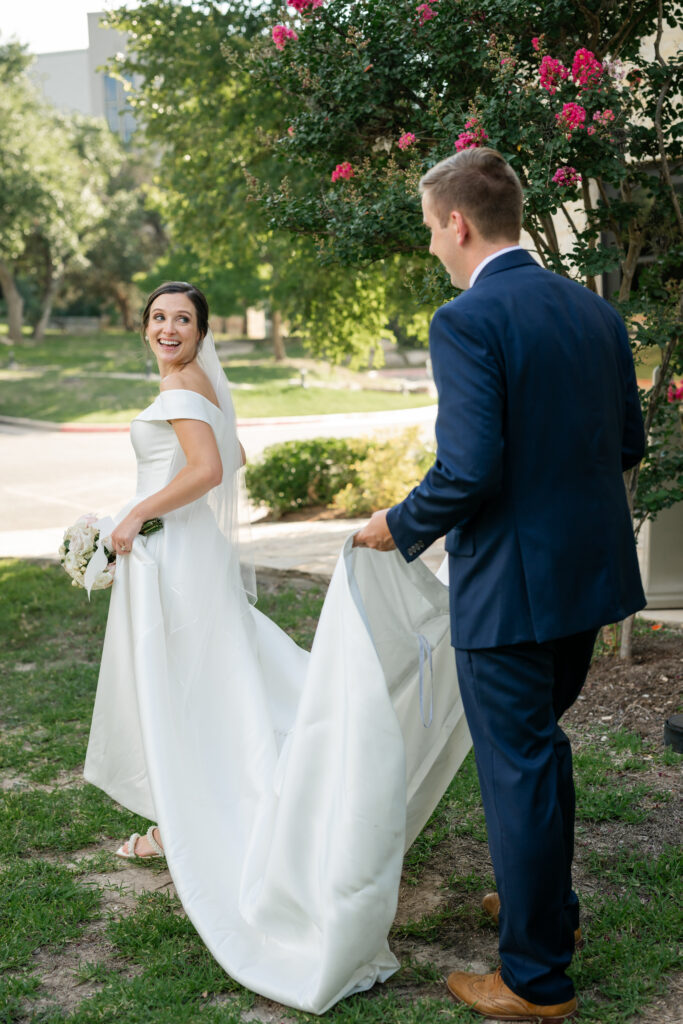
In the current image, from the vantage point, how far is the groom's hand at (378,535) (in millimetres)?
2787

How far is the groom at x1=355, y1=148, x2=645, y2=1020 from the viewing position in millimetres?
2525

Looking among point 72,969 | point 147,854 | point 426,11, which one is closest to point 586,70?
point 426,11

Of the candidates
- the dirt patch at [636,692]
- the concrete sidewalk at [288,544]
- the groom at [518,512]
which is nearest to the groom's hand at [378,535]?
the groom at [518,512]

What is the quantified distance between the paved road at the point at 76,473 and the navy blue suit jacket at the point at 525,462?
595 centimetres

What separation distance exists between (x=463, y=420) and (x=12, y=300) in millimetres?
41824

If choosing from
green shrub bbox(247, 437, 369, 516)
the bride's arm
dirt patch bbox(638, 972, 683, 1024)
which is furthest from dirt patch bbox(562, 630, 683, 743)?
green shrub bbox(247, 437, 369, 516)

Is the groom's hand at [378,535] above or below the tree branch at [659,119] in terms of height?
below

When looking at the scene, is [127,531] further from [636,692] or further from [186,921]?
[636,692]

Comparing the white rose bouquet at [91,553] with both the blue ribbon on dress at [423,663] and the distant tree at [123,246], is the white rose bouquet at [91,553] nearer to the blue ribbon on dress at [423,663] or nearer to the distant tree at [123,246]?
the blue ribbon on dress at [423,663]

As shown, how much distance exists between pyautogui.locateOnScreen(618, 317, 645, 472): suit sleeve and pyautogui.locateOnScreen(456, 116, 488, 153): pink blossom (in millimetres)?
2540

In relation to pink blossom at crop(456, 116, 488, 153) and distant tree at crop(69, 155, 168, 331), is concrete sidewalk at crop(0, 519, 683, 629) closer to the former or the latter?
pink blossom at crop(456, 116, 488, 153)

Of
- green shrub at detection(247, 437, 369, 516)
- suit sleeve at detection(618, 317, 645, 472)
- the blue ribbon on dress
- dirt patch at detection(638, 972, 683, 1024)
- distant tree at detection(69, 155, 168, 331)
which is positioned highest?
distant tree at detection(69, 155, 168, 331)

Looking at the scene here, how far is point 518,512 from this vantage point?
260 centimetres

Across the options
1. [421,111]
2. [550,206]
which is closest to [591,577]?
[550,206]
